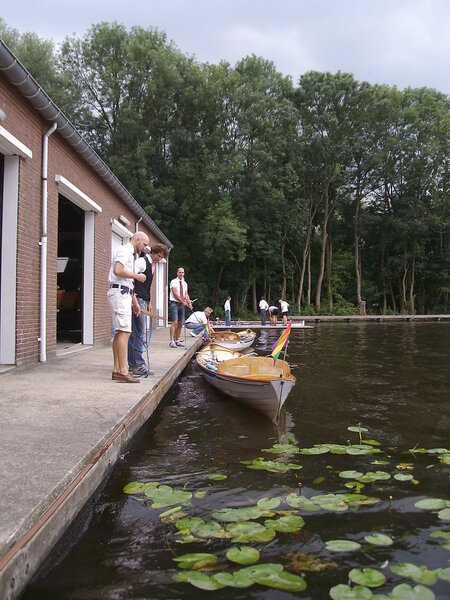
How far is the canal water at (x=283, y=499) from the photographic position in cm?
227

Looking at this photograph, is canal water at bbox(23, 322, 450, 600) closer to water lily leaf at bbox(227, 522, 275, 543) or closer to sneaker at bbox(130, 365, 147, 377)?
water lily leaf at bbox(227, 522, 275, 543)

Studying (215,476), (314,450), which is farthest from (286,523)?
(314,450)

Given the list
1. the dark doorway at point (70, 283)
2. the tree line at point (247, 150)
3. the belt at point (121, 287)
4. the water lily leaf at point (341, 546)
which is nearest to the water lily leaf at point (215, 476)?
Result: the water lily leaf at point (341, 546)

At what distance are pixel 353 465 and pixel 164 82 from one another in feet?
109

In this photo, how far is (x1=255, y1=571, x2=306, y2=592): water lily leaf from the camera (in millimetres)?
2170

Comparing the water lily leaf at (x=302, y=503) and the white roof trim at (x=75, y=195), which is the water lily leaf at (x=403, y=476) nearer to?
the water lily leaf at (x=302, y=503)

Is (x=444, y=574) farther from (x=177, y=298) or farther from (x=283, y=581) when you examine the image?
(x=177, y=298)

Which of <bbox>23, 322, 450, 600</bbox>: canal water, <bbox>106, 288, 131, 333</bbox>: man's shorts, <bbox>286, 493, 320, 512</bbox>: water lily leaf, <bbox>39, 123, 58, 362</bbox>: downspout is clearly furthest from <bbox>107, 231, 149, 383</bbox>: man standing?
<bbox>286, 493, 320, 512</bbox>: water lily leaf

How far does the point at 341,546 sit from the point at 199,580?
818 mm

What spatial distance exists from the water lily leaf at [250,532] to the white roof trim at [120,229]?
10.2 metres

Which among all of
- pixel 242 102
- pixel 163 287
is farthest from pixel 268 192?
pixel 163 287

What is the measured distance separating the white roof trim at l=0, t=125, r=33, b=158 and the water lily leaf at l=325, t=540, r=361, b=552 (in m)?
6.05

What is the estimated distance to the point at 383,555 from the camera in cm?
250

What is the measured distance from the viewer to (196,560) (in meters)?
2.37
